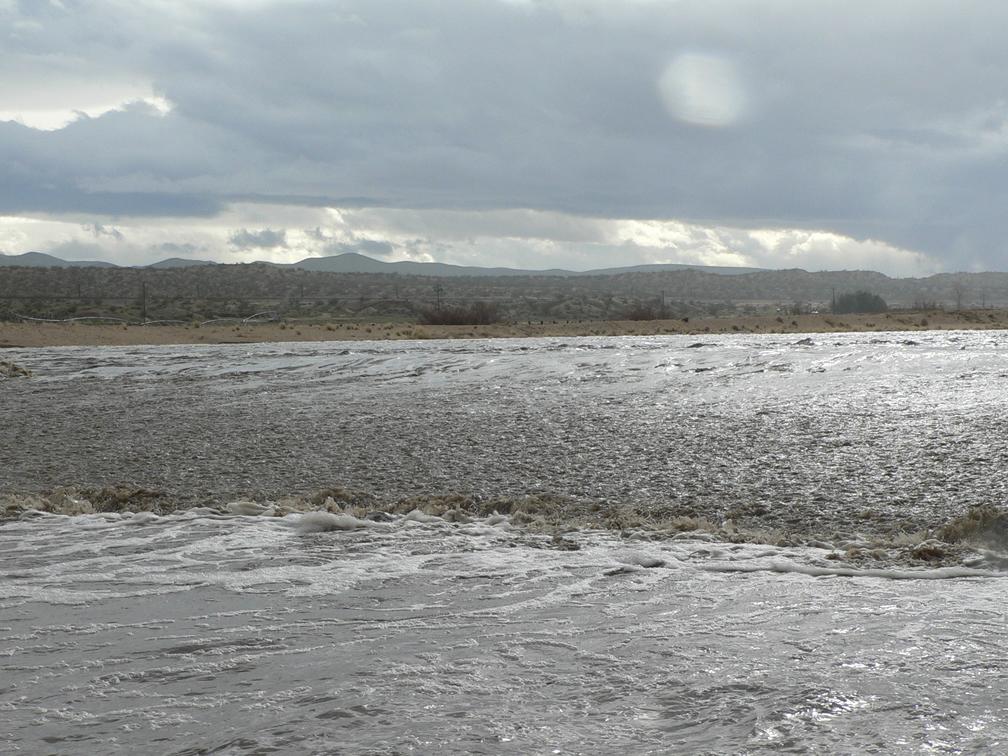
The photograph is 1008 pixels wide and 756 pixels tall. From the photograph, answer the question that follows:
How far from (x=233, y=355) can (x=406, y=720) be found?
20.9 metres

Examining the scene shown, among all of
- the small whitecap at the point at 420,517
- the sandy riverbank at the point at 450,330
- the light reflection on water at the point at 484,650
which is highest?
the sandy riverbank at the point at 450,330

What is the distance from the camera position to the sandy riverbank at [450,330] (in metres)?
32.0

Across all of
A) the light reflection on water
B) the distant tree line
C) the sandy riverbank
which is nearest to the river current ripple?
the light reflection on water

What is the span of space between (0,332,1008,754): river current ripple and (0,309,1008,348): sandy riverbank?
19727 mm

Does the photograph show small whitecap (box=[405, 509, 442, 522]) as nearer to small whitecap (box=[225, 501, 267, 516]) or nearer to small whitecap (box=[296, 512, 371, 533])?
small whitecap (box=[296, 512, 371, 533])

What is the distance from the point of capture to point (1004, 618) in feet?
16.8

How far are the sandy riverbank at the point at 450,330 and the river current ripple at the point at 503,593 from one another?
19.7m

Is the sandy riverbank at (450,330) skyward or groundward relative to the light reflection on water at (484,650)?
skyward

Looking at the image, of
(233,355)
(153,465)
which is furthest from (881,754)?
(233,355)

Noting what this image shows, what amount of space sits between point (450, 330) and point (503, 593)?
2989cm

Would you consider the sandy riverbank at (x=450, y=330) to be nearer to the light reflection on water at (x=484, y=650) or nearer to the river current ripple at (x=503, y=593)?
the river current ripple at (x=503, y=593)

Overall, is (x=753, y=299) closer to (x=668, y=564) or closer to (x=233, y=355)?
(x=233, y=355)

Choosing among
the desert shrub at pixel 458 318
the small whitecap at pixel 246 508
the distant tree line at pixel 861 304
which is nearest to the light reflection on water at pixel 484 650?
the small whitecap at pixel 246 508

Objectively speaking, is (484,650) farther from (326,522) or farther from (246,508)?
(246,508)
